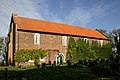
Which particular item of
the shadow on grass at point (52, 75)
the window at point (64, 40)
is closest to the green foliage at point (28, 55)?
the window at point (64, 40)

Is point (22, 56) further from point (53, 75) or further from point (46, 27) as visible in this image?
point (53, 75)

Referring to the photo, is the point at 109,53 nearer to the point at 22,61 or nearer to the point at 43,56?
the point at 43,56

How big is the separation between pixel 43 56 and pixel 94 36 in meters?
18.7

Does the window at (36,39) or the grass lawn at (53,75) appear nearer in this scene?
the grass lawn at (53,75)

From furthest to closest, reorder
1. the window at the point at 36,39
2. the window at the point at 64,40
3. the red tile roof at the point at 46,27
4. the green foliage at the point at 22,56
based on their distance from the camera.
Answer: the window at the point at 64,40, the red tile roof at the point at 46,27, the window at the point at 36,39, the green foliage at the point at 22,56

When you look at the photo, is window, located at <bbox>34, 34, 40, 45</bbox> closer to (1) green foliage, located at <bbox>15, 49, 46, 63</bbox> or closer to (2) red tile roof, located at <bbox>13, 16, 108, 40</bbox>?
(2) red tile roof, located at <bbox>13, 16, 108, 40</bbox>

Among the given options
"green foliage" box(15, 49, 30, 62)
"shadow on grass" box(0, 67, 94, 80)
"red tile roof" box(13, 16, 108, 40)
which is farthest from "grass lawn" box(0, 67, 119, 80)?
"red tile roof" box(13, 16, 108, 40)

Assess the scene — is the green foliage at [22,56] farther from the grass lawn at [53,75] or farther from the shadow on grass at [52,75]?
the shadow on grass at [52,75]

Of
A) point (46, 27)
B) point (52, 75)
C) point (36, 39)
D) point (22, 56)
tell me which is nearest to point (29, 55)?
point (22, 56)

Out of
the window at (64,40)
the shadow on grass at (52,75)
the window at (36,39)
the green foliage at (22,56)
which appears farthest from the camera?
the window at (64,40)

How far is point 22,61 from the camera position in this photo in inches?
1458

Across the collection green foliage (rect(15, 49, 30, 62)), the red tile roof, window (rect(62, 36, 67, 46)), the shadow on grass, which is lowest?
the shadow on grass

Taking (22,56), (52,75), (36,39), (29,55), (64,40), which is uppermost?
(36,39)

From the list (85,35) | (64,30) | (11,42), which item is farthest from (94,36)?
(11,42)
